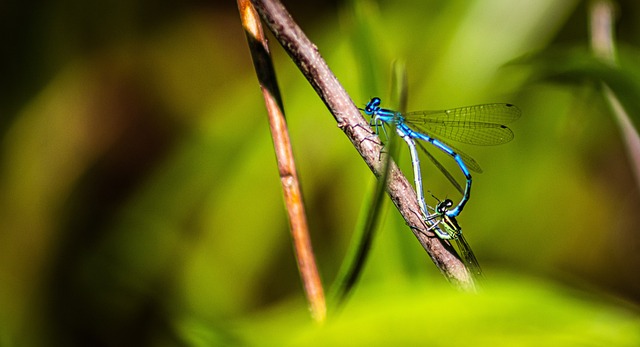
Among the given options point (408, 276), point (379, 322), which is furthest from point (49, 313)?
point (379, 322)

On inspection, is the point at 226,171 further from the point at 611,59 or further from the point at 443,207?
the point at 611,59

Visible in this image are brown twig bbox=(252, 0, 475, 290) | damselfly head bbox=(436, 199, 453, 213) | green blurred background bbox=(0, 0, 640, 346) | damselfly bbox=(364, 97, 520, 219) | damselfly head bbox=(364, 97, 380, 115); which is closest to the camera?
brown twig bbox=(252, 0, 475, 290)

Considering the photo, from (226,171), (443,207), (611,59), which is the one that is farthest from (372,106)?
(226,171)

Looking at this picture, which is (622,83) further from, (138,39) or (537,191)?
(138,39)

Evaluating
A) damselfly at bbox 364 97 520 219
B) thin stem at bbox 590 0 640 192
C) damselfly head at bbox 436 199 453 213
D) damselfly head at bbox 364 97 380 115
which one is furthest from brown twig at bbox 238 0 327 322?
damselfly at bbox 364 97 520 219

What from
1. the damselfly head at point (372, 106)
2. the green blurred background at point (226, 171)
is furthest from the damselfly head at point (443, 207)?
the damselfly head at point (372, 106)

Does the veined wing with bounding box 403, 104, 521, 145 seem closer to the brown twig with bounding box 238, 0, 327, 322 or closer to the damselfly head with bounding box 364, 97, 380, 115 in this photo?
the damselfly head with bounding box 364, 97, 380, 115

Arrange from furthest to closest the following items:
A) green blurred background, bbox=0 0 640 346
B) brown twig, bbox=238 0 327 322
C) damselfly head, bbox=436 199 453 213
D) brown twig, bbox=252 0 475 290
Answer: green blurred background, bbox=0 0 640 346
damselfly head, bbox=436 199 453 213
brown twig, bbox=238 0 327 322
brown twig, bbox=252 0 475 290
